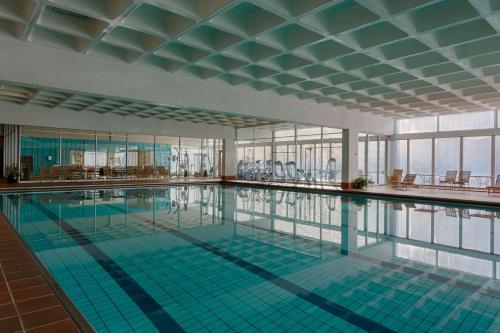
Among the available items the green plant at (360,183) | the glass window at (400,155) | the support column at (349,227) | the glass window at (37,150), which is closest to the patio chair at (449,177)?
the glass window at (400,155)

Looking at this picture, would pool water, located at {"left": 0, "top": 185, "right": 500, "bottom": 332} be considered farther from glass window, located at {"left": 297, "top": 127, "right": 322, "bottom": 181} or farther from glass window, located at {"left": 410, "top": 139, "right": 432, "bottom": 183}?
glass window, located at {"left": 297, "top": 127, "right": 322, "bottom": 181}

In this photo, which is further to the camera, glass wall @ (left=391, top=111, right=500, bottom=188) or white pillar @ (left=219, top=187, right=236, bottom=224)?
glass wall @ (left=391, top=111, right=500, bottom=188)

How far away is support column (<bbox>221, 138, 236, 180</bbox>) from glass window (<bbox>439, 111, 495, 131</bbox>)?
9.68 meters

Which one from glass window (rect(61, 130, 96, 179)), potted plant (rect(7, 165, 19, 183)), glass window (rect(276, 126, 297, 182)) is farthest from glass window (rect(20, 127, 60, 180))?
glass window (rect(276, 126, 297, 182))

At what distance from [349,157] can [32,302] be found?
1174 centimetres

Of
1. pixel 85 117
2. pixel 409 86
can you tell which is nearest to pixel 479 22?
pixel 409 86

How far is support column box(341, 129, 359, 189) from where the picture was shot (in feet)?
42.0

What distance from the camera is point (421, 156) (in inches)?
594

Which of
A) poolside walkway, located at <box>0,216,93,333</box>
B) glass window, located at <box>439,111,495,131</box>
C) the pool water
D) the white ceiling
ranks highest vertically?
the white ceiling

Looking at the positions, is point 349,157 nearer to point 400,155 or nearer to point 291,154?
point 400,155

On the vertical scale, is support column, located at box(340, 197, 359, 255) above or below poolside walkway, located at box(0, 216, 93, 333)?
below

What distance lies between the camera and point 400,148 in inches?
622

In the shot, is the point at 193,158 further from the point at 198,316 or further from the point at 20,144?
the point at 198,316

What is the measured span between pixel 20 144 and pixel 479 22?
1612 centimetres
